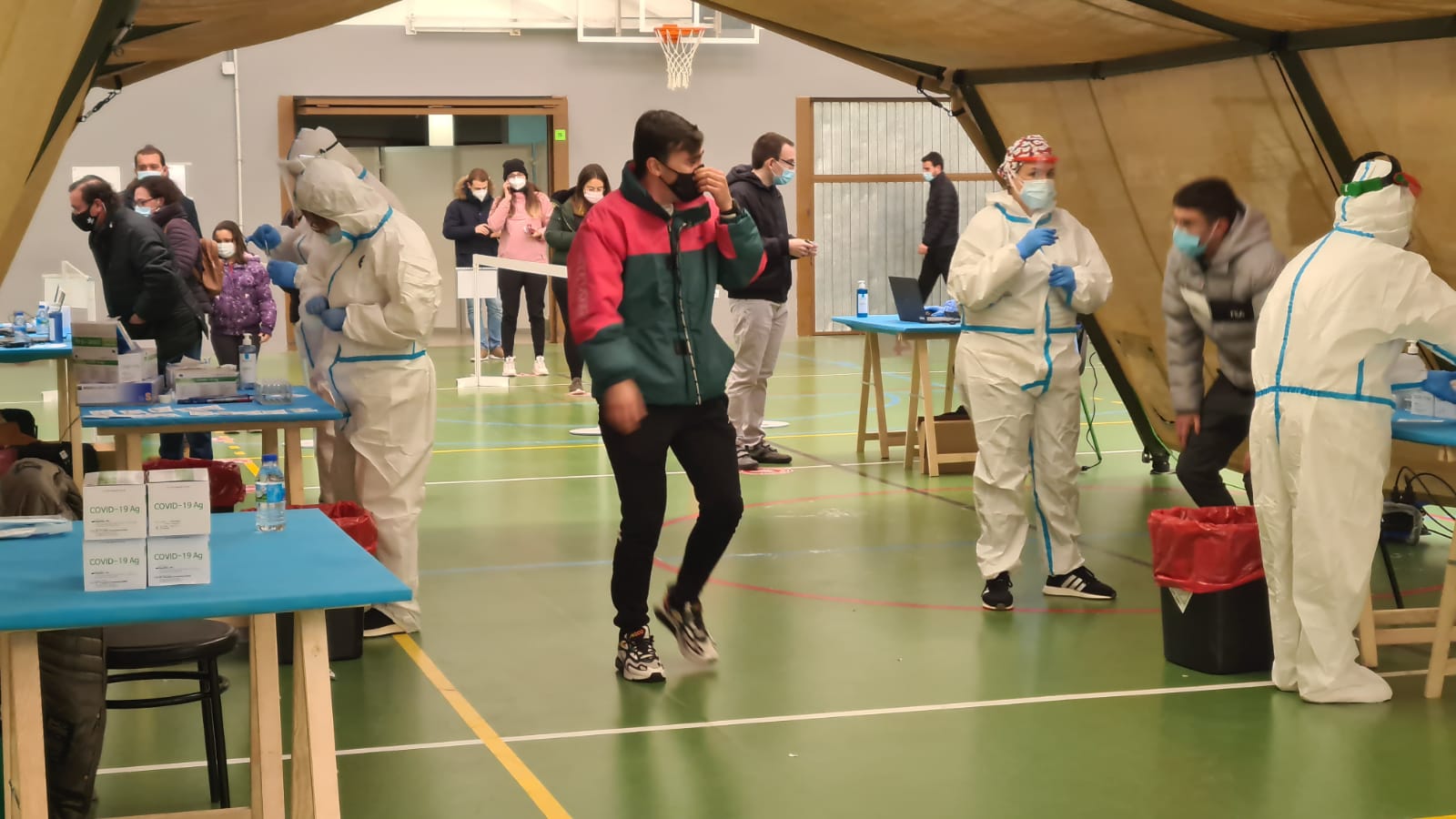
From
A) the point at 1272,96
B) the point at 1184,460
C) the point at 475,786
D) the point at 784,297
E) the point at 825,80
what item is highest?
the point at 825,80

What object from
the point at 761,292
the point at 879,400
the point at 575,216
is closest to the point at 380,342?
the point at 761,292

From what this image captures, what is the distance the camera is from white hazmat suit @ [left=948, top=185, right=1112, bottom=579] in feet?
18.3

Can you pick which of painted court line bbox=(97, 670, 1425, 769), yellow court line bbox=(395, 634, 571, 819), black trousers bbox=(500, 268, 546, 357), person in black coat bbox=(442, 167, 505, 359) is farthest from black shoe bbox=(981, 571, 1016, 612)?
person in black coat bbox=(442, 167, 505, 359)

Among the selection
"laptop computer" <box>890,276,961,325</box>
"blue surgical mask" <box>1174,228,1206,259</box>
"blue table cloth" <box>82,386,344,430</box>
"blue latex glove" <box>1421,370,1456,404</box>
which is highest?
"blue surgical mask" <box>1174,228,1206,259</box>

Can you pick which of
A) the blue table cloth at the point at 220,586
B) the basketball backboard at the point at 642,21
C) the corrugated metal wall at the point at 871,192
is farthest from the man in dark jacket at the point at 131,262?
the corrugated metal wall at the point at 871,192

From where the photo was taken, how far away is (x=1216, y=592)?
4875mm

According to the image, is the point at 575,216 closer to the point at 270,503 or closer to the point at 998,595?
the point at 998,595

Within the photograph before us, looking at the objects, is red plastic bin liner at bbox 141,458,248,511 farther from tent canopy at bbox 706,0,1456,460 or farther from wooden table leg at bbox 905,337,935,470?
wooden table leg at bbox 905,337,935,470

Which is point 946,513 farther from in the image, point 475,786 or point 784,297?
point 475,786

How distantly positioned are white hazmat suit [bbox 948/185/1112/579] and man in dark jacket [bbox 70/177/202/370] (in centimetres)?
443

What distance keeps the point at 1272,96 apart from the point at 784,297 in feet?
11.9

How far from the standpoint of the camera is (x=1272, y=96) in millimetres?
5918

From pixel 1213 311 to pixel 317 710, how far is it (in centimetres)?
362

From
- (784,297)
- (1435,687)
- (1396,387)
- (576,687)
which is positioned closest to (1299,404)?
(1396,387)
